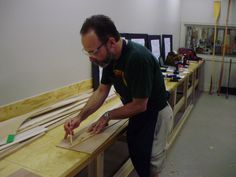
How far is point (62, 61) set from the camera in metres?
2.14

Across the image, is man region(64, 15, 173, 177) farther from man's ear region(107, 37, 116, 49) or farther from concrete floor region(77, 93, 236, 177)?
concrete floor region(77, 93, 236, 177)

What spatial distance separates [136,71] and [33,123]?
78 centimetres

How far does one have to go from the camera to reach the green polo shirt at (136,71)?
1.47 metres

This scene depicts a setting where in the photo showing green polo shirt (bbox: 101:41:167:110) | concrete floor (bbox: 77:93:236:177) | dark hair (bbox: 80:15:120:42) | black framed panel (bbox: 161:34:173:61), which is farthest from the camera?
black framed panel (bbox: 161:34:173:61)

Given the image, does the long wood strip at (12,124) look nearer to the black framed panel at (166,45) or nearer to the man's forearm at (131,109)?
the man's forearm at (131,109)

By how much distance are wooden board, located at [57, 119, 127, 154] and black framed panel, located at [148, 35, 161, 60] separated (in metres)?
2.24

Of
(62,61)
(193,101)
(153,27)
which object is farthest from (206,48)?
(62,61)

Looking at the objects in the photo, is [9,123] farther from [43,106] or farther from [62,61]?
[62,61]

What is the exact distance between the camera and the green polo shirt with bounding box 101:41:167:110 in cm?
147

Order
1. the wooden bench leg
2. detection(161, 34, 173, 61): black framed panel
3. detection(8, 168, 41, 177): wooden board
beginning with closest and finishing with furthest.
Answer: detection(8, 168, 41, 177): wooden board, the wooden bench leg, detection(161, 34, 173, 61): black framed panel

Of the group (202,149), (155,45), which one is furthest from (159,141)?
(155,45)

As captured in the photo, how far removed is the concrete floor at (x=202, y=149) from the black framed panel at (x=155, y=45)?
1.21m

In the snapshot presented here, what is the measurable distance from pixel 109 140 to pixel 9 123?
2.08 feet

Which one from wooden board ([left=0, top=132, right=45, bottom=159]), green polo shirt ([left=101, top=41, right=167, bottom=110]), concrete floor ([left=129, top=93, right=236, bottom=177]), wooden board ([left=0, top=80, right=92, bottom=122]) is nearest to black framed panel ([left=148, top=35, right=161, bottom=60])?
concrete floor ([left=129, top=93, right=236, bottom=177])
